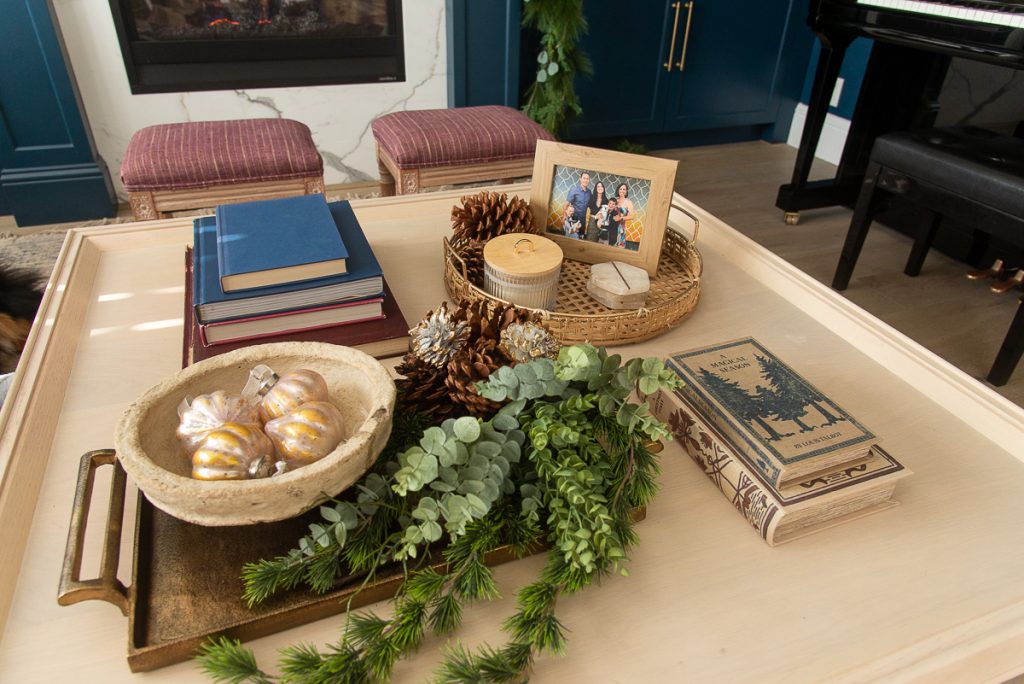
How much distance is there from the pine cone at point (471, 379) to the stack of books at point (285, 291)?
0.21 meters

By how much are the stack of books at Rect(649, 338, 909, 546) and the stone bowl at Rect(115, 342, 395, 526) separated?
0.32 m

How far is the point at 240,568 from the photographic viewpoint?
0.53 m

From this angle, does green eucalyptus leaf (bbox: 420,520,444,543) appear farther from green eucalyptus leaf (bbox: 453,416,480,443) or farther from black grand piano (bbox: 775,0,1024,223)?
black grand piano (bbox: 775,0,1024,223)

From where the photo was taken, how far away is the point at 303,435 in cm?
51

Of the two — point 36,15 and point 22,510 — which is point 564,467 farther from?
point 36,15

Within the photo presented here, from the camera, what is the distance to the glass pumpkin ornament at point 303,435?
1.66 feet

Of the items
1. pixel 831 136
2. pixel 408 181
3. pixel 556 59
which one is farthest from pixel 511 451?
pixel 831 136

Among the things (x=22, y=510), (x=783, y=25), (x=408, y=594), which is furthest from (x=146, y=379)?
(x=783, y=25)

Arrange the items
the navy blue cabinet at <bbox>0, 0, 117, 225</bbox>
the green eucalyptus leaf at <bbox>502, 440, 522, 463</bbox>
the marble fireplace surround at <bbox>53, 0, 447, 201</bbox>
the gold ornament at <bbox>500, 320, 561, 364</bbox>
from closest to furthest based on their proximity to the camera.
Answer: the green eucalyptus leaf at <bbox>502, 440, 522, 463</bbox> < the gold ornament at <bbox>500, 320, 561, 364</bbox> < the navy blue cabinet at <bbox>0, 0, 117, 225</bbox> < the marble fireplace surround at <bbox>53, 0, 447, 201</bbox>

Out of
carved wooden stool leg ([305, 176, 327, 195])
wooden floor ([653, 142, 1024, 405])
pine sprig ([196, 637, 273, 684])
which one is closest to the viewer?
pine sprig ([196, 637, 273, 684])

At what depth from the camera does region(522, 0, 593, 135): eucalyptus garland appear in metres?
2.04

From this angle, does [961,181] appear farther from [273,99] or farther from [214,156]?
[273,99]

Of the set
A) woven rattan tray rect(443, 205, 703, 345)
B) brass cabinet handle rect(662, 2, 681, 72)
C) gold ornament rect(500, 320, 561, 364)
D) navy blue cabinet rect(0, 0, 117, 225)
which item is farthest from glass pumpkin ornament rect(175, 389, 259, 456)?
brass cabinet handle rect(662, 2, 681, 72)

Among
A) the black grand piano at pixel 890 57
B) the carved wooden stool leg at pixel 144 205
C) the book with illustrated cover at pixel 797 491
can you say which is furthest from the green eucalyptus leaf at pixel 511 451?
the black grand piano at pixel 890 57
